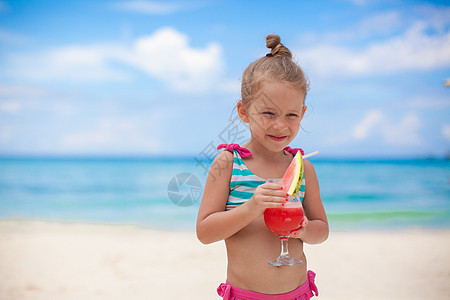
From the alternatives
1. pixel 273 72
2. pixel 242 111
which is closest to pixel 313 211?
pixel 242 111

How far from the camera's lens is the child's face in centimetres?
200

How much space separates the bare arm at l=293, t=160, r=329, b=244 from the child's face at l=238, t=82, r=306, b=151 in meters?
0.29

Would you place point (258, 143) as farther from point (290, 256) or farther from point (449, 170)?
point (449, 170)

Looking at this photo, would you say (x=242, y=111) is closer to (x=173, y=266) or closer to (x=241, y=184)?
(x=241, y=184)

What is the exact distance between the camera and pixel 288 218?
1824mm

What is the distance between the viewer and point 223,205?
6.59 feet

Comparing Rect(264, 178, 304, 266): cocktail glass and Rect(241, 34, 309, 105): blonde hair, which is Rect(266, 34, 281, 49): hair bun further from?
Rect(264, 178, 304, 266): cocktail glass

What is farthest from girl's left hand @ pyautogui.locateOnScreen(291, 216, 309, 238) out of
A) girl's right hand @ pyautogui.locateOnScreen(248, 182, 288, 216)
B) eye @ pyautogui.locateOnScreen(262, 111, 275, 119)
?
eye @ pyautogui.locateOnScreen(262, 111, 275, 119)

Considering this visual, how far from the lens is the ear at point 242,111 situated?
218cm

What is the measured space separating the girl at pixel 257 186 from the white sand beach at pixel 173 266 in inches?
117

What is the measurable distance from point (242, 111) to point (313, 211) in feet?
2.09

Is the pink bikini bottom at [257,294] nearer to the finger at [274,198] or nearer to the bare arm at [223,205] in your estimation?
the bare arm at [223,205]

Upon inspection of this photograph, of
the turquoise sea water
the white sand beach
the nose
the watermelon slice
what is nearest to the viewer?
Answer: the watermelon slice

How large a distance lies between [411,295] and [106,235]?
605cm
